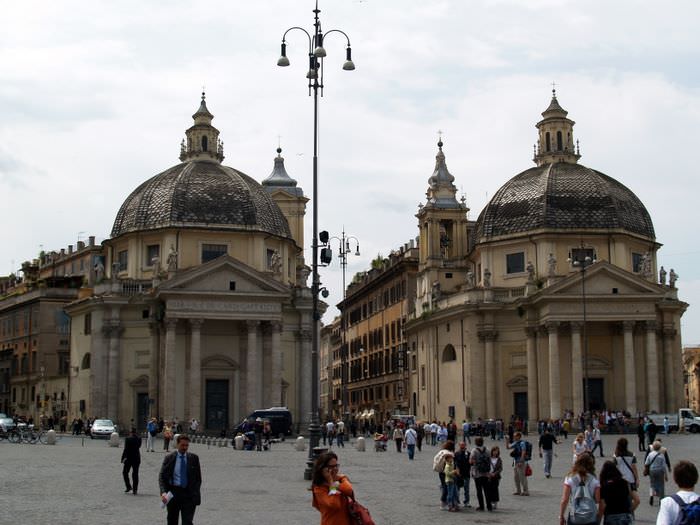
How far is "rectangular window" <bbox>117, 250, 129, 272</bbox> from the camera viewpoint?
7281 centimetres

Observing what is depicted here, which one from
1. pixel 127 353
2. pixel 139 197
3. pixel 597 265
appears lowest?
pixel 127 353

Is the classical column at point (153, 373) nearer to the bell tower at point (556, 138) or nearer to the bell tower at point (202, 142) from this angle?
the bell tower at point (202, 142)

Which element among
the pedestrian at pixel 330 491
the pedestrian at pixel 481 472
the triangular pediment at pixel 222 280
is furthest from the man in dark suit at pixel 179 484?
the triangular pediment at pixel 222 280

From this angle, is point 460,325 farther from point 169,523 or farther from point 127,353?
point 169,523

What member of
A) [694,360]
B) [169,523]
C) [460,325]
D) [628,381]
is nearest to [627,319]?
[628,381]

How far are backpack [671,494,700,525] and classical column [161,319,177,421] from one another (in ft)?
188

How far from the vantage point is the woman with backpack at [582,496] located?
13406 mm

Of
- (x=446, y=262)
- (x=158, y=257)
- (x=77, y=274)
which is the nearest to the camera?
(x=158, y=257)

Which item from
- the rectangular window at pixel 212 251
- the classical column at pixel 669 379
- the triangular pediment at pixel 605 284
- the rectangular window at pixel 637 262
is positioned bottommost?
the classical column at pixel 669 379

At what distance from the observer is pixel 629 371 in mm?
66000

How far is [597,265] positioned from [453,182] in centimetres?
2061

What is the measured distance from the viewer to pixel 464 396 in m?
72.4

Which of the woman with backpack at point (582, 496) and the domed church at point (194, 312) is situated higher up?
the domed church at point (194, 312)

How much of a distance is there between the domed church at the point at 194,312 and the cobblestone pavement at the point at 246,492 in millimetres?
23685
